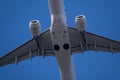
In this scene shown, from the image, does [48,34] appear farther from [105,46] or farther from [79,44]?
[105,46]

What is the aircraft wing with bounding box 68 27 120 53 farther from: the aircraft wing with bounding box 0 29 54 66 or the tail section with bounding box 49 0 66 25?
the tail section with bounding box 49 0 66 25

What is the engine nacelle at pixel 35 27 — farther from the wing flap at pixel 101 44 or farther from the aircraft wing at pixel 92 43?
the wing flap at pixel 101 44

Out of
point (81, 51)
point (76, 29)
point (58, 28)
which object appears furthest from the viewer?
point (81, 51)

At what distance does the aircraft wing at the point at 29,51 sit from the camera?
25.5 metres

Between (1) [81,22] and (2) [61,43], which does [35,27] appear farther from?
(1) [81,22]

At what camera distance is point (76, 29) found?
24094 millimetres

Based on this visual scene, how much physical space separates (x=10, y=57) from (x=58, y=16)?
7.26 meters

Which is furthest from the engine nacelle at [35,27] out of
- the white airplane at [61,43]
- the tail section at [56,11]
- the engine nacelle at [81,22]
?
the engine nacelle at [81,22]

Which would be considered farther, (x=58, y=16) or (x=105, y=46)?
(x=105, y=46)

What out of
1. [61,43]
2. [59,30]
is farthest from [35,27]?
[61,43]

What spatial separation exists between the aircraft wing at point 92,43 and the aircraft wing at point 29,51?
2180mm

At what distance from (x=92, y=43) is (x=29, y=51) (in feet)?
19.1

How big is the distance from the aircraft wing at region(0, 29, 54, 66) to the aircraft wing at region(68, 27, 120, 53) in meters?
2.18

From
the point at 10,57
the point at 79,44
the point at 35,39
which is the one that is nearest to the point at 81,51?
the point at 79,44
